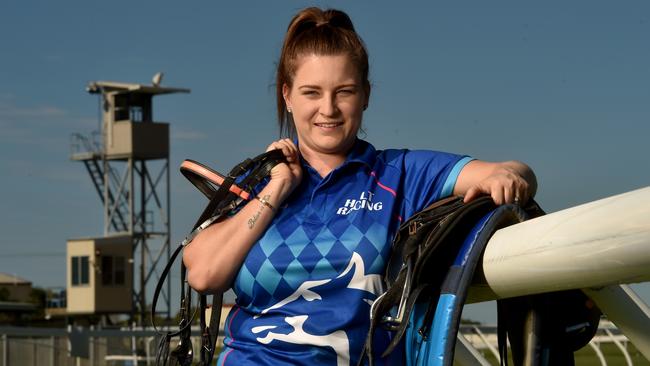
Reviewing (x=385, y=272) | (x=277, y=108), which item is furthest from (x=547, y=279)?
(x=277, y=108)

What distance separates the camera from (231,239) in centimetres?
278

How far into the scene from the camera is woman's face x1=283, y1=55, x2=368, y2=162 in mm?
2816

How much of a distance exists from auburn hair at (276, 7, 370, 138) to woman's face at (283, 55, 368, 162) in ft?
0.06

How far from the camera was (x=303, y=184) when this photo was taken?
2.91 metres

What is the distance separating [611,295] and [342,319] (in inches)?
22.1

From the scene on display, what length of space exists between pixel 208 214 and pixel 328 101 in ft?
1.33

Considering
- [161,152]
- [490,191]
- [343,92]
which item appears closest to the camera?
[490,191]

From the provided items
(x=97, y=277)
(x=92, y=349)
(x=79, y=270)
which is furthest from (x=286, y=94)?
(x=79, y=270)

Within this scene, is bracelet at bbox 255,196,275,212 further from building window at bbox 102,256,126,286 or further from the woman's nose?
building window at bbox 102,256,126,286

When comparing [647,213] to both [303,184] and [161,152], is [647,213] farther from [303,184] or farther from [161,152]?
[161,152]

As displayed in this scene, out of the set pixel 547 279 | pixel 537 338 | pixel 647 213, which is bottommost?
pixel 537 338

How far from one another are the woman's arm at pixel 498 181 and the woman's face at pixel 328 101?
293mm

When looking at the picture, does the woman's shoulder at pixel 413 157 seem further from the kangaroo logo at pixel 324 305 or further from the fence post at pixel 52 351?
the fence post at pixel 52 351

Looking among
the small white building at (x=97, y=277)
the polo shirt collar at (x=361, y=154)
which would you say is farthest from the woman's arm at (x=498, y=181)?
the small white building at (x=97, y=277)
